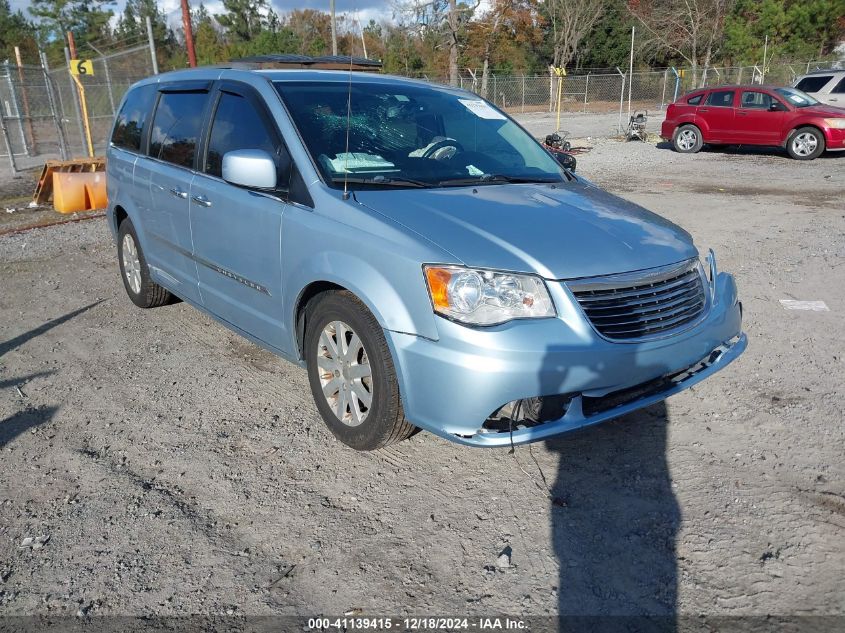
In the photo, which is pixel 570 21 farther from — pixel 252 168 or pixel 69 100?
pixel 252 168

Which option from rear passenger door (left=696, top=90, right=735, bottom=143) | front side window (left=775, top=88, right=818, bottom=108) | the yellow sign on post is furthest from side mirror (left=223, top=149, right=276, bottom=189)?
rear passenger door (left=696, top=90, right=735, bottom=143)

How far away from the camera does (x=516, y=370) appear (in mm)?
2855

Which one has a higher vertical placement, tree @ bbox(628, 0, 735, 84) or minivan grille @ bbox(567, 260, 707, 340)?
tree @ bbox(628, 0, 735, 84)

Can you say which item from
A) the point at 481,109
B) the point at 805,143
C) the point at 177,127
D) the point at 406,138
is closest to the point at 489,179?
the point at 406,138

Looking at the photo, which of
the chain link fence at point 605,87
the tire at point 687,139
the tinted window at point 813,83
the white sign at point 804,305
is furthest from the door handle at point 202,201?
the chain link fence at point 605,87

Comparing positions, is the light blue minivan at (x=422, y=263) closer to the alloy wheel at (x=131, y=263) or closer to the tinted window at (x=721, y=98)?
the alloy wheel at (x=131, y=263)

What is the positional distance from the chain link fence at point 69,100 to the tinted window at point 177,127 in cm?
1178

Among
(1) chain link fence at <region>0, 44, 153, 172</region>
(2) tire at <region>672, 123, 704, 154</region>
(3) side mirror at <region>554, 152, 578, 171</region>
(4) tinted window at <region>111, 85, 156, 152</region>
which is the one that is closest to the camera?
(3) side mirror at <region>554, 152, 578, 171</region>

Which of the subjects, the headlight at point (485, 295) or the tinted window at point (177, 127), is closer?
the headlight at point (485, 295)

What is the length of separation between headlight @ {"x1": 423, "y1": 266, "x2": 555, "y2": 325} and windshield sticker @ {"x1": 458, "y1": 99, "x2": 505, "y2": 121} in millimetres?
2022

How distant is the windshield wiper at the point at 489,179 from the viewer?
3.81 metres

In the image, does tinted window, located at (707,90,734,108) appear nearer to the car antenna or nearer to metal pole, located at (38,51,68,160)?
metal pole, located at (38,51,68,160)

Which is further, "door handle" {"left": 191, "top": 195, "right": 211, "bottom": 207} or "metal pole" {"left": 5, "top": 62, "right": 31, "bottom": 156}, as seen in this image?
"metal pole" {"left": 5, "top": 62, "right": 31, "bottom": 156}

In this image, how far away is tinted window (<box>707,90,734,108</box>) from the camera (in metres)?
17.3
